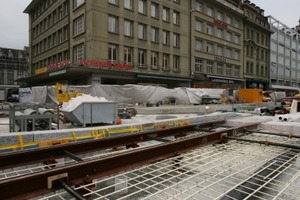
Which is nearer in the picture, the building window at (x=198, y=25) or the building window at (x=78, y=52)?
the building window at (x=78, y=52)

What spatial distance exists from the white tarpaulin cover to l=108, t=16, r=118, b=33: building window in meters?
10.3

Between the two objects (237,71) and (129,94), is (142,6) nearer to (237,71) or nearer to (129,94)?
(129,94)

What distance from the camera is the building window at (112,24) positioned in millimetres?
31266

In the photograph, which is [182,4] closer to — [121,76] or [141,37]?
[141,37]

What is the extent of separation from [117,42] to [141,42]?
3883mm

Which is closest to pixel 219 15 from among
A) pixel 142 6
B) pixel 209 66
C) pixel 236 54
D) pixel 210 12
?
pixel 210 12

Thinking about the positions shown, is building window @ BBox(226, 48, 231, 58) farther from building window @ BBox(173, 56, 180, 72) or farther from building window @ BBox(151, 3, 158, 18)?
building window @ BBox(151, 3, 158, 18)

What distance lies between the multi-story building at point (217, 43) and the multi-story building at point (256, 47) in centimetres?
265

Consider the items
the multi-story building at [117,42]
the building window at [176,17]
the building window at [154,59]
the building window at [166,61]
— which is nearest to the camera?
the multi-story building at [117,42]

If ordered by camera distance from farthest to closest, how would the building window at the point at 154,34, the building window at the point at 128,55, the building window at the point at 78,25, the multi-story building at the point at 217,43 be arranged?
the multi-story building at the point at 217,43 < the building window at the point at 154,34 < the building window at the point at 128,55 < the building window at the point at 78,25

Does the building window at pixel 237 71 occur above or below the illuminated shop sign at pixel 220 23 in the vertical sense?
below

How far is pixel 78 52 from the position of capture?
33125 mm

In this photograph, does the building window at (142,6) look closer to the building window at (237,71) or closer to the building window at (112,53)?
the building window at (112,53)

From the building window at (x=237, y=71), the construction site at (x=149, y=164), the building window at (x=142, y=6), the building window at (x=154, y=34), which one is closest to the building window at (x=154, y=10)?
the building window at (x=142, y=6)
